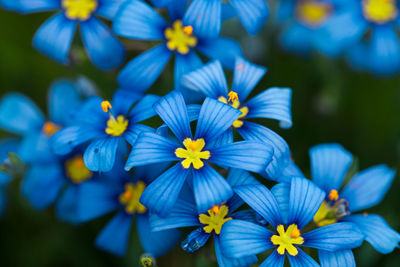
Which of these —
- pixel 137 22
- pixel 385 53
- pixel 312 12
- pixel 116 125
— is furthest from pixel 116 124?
pixel 312 12

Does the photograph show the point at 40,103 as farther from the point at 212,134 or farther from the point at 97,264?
the point at 212,134

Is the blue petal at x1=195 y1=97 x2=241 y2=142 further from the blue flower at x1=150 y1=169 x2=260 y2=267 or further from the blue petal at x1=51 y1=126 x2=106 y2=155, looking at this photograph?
the blue petal at x1=51 y1=126 x2=106 y2=155

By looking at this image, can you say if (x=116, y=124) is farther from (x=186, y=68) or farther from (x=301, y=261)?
(x=301, y=261)

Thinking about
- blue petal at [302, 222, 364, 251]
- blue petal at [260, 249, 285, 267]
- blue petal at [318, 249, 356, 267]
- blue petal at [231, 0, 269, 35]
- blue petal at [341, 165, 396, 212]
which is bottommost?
blue petal at [260, 249, 285, 267]

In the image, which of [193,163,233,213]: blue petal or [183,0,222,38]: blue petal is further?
[183,0,222,38]: blue petal

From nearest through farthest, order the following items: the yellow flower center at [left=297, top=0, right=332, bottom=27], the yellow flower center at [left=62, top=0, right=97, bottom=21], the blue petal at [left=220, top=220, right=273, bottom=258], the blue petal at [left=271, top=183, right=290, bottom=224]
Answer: the blue petal at [left=220, top=220, right=273, bottom=258] → the blue petal at [left=271, top=183, right=290, bottom=224] → the yellow flower center at [left=62, top=0, right=97, bottom=21] → the yellow flower center at [left=297, top=0, right=332, bottom=27]

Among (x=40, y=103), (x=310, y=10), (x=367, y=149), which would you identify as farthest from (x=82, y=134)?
(x=310, y=10)

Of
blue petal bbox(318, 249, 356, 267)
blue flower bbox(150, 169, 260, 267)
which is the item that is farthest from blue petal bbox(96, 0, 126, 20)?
blue petal bbox(318, 249, 356, 267)
